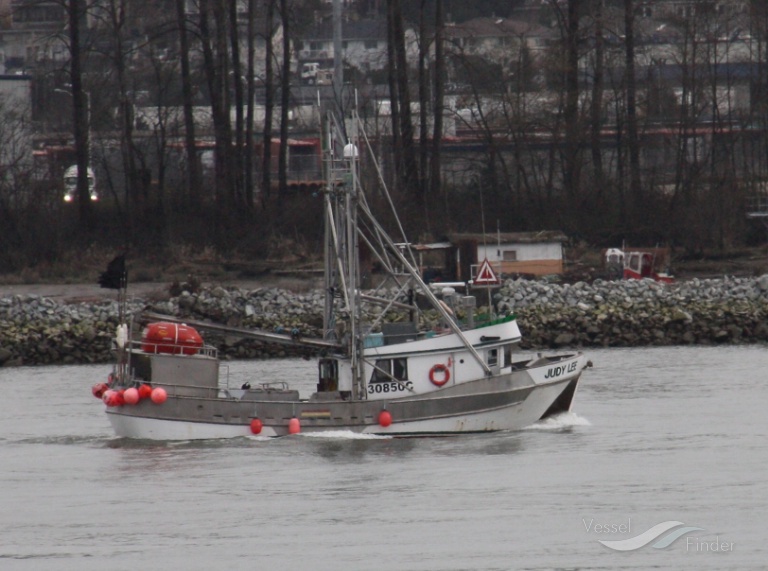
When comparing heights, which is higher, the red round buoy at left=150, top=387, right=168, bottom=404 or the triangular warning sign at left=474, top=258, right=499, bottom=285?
the triangular warning sign at left=474, top=258, right=499, bottom=285

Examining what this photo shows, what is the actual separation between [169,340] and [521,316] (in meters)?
16.6

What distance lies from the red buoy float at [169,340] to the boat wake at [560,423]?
5796 millimetres

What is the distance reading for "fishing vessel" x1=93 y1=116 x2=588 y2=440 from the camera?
24203 millimetres

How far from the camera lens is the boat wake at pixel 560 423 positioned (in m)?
25.4

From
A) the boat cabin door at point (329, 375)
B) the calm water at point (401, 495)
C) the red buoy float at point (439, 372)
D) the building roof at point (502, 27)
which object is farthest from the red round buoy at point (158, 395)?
the building roof at point (502, 27)

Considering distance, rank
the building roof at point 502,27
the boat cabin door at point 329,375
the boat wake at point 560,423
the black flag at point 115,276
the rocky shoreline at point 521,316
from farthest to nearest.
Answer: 1. the building roof at point 502,27
2. the rocky shoreline at point 521,316
3. the boat wake at point 560,423
4. the boat cabin door at point 329,375
5. the black flag at point 115,276

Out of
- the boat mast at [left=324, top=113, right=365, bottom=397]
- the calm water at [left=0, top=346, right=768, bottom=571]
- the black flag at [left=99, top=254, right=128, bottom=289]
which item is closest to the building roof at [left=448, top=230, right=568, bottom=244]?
the calm water at [left=0, top=346, right=768, bottom=571]

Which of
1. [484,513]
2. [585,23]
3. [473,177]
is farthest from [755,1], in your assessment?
[484,513]

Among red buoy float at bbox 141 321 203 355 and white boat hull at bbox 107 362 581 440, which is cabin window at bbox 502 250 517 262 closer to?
white boat hull at bbox 107 362 581 440

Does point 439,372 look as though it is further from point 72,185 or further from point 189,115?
point 72,185

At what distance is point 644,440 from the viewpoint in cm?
2423

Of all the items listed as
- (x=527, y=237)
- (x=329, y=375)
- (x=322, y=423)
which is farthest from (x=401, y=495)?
(x=527, y=237)

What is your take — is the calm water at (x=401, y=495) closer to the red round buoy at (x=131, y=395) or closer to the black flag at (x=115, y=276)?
the red round buoy at (x=131, y=395)

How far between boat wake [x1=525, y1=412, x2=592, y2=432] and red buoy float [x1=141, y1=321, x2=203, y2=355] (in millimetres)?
5796
